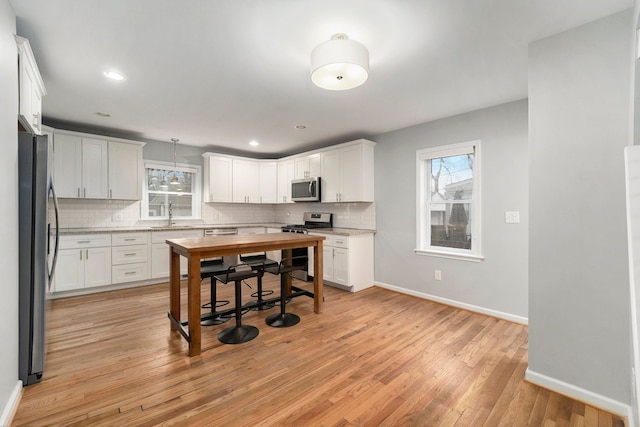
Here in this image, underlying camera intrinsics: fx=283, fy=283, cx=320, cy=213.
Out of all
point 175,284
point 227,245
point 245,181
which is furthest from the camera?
point 245,181

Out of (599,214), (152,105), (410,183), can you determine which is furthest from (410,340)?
(152,105)

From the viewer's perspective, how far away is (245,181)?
5.79 m

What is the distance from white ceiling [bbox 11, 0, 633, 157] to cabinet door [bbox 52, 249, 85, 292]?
1.85 meters

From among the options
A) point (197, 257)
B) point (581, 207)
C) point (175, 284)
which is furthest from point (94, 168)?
point (581, 207)

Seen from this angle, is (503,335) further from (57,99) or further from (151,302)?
(57,99)

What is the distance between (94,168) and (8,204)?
3016mm

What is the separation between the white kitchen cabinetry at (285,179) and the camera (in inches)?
221

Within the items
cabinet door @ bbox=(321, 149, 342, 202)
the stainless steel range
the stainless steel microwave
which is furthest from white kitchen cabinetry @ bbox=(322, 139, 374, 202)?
the stainless steel range

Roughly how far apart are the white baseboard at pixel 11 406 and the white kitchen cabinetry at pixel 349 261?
3.27 m

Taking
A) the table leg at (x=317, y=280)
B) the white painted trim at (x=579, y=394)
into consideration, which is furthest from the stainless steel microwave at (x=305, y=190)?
the white painted trim at (x=579, y=394)

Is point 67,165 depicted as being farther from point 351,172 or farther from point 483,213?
point 483,213

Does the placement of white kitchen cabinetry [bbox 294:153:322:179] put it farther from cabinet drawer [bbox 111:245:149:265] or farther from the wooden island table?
cabinet drawer [bbox 111:245:149:265]

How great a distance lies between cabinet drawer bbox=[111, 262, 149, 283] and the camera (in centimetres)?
420

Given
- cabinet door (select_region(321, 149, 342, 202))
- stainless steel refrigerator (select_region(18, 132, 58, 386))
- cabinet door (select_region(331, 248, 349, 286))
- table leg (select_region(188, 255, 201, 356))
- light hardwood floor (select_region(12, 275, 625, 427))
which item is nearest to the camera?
light hardwood floor (select_region(12, 275, 625, 427))
